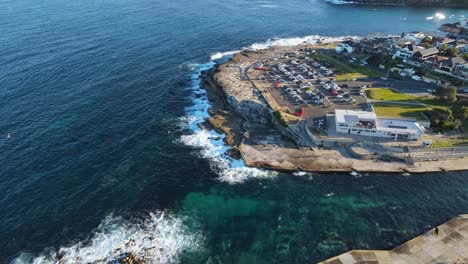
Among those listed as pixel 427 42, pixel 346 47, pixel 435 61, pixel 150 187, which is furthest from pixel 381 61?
pixel 150 187

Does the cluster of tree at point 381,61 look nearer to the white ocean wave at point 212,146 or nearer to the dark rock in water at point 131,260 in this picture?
the white ocean wave at point 212,146

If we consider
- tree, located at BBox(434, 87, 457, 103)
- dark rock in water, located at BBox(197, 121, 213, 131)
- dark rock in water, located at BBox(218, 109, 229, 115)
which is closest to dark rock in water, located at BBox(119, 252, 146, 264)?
dark rock in water, located at BBox(197, 121, 213, 131)

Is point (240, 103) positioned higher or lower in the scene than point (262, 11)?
lower

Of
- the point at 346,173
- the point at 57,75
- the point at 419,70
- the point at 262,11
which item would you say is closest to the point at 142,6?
the point at 262,11

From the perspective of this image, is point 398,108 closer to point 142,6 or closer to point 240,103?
point 240,103

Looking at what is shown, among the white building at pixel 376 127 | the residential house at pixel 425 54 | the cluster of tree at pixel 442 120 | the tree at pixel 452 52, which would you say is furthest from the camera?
the tree at pixel 452 52

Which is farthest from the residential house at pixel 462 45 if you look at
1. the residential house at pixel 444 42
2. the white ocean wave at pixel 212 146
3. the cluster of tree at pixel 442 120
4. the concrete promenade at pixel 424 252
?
the white ocean wave at pixel 212 146
